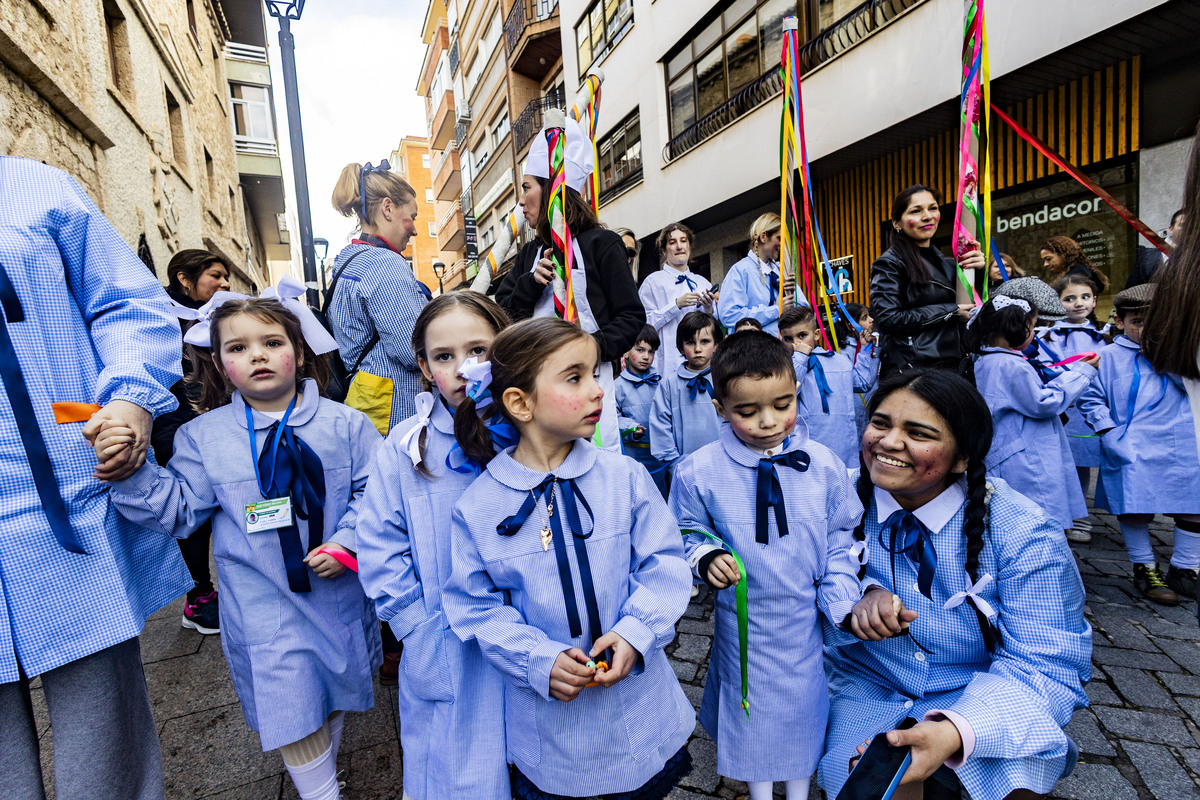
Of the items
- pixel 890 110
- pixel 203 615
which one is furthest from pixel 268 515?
pixel 890 110

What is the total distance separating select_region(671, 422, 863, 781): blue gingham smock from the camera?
1.74 m

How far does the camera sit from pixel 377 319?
2.63m

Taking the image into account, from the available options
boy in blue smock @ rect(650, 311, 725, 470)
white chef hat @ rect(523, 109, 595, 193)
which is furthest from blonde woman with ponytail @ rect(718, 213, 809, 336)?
white chef hat @ rect(523, 109, 595, 193)

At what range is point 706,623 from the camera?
127 inches

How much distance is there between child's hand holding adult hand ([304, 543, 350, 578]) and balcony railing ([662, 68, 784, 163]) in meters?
9.42

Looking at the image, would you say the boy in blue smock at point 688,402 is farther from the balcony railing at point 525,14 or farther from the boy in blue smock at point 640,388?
the balcony railing at point 525,14

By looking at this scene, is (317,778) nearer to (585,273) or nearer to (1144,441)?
(585,273)

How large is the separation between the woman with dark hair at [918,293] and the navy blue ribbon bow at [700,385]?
1.04 meters

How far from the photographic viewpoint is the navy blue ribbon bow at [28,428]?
1.37 m

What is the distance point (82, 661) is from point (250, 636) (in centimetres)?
45

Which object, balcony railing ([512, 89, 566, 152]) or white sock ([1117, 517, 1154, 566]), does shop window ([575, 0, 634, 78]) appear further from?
white sock ([1117, 517, 1154, 566])

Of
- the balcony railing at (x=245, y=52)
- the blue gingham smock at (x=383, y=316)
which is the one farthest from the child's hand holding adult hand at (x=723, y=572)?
the balcony railing at (x=245, y=52)

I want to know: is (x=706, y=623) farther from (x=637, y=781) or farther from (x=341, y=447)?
(x=341, y=447)

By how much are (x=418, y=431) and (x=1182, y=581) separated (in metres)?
3.91
